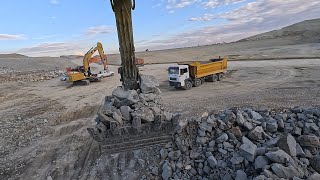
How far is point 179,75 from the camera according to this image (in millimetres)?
17766

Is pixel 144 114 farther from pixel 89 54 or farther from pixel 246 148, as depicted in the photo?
pixel 89 54

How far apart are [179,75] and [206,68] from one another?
2.65 metres

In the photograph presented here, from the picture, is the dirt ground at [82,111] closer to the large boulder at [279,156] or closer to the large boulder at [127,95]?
the large boulder at [127,95]

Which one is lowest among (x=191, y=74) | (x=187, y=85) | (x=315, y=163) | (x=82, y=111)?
(x=82, y=111)

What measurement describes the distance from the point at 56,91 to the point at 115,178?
16.7m

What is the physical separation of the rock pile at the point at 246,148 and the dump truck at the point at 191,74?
9.55 meters

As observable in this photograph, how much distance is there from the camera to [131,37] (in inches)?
364

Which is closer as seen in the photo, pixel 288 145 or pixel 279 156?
pixel 279 156

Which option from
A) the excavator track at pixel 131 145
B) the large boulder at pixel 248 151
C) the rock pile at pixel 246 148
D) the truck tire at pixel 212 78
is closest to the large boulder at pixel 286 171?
the rock pile at pixel 246 148

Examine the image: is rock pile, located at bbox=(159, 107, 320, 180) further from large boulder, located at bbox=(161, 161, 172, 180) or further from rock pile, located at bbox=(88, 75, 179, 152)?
rock pile, located at bbox=(88, 75, 179, 152)

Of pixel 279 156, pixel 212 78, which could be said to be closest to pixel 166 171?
pixel 279 156

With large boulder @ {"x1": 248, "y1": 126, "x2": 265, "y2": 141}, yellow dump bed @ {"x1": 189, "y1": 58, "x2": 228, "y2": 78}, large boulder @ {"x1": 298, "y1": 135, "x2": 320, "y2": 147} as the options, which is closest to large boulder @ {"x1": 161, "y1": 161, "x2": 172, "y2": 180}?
large boulder @ {"x1": 248, "y1": 126, "x2": 265, "y2": 141}

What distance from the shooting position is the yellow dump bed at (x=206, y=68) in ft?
60.6

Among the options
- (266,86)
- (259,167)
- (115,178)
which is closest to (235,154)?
(259,167)
